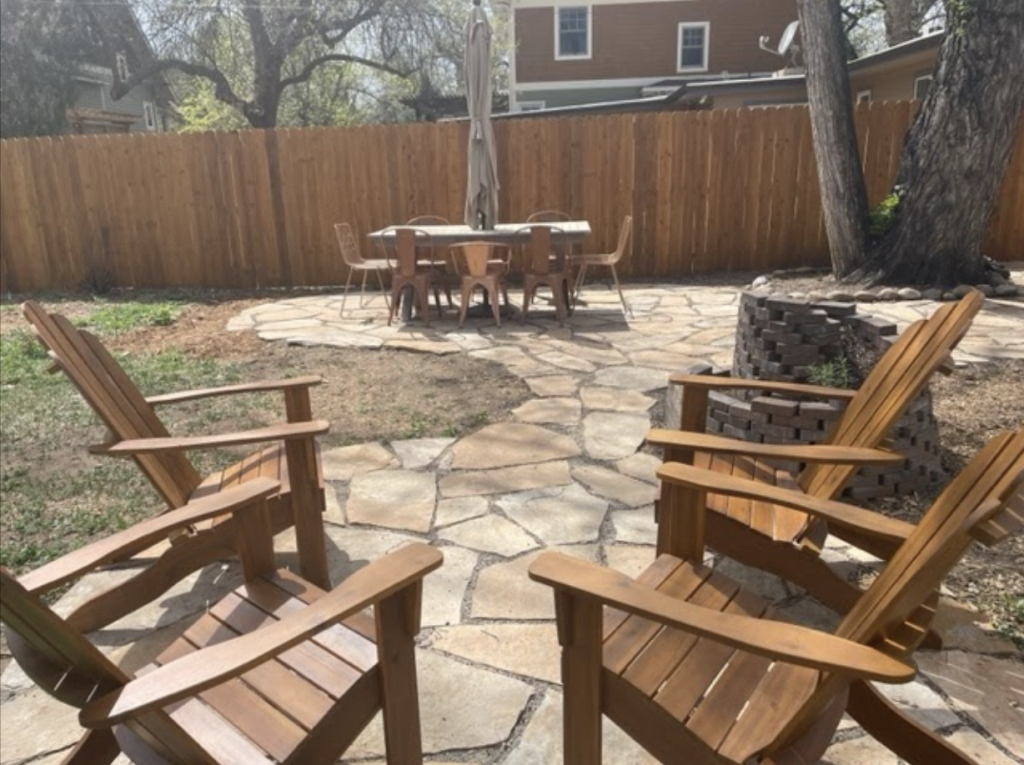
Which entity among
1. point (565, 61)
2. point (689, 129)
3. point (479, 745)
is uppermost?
point (565, 61)

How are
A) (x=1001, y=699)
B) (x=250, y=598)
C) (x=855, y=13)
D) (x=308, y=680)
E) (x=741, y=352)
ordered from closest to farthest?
(x=308, y=680), (x=250, y=598), (x=1001, y=699), (x=741, y=352), (x=855, y=13)

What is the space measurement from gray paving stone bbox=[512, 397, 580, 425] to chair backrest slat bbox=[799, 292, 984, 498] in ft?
5.64

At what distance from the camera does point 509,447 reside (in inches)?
137

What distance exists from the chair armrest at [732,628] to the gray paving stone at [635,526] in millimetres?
1316

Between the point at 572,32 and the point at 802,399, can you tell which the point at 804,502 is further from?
the point at 572,32

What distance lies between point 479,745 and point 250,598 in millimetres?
634

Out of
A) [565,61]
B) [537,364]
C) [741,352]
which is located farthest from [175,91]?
[741,352]

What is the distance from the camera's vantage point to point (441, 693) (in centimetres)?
185

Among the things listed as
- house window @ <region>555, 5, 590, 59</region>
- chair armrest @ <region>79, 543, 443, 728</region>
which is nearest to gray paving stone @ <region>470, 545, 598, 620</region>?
chair armrest @ <region>79, 543, 443, 728</region>

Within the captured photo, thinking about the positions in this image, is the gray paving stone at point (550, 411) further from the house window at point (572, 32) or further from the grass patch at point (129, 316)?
the house window at point (572, 32)

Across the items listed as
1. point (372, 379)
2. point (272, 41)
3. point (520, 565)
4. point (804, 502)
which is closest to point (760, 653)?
point (804, 502)

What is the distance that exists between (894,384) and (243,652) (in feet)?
5.94

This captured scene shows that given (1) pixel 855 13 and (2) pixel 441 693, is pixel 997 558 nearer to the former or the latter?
(2) pixel 441 693

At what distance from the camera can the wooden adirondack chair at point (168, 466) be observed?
1999mm
